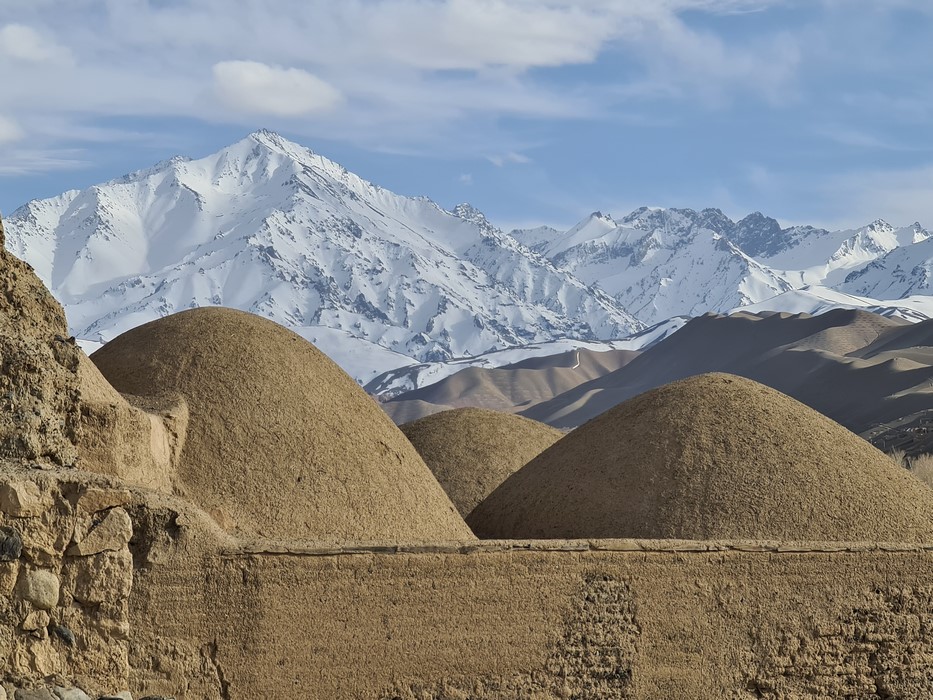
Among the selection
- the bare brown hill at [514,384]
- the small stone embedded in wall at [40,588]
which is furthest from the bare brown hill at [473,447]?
the bare brown hill at [514,384]

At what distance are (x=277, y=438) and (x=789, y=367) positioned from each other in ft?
274

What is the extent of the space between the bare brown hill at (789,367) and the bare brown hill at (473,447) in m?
49.2

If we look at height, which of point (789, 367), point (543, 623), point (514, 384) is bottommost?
point (543, 623)

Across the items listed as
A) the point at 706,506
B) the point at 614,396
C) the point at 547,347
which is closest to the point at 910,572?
the point at 706,506

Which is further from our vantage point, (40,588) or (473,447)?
(473,447)

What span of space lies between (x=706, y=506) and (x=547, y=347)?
163 metres

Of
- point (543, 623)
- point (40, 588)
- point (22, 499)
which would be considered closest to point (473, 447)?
point (543, 623)

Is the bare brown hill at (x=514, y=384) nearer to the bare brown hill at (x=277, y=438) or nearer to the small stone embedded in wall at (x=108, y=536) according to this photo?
the bare brown hill at (x=277, y=438)

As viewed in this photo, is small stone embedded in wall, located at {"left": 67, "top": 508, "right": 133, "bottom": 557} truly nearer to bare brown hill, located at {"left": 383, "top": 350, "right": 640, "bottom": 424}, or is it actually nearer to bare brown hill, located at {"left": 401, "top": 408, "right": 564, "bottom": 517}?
bare brown hill, located at {"left": 401, "top": 408, "right": 564, "bottom": 517}

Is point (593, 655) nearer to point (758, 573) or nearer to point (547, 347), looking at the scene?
point (758, 573)

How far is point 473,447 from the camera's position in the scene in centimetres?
1722

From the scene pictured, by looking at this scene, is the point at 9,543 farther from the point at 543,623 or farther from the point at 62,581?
the point at 543,623

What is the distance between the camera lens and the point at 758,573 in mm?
Answer: 9789

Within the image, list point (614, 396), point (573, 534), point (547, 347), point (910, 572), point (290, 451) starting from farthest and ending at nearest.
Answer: point (547, 347) < point (614, 396) < point (573, 534) < point (290, 451) < point (910, 572)
